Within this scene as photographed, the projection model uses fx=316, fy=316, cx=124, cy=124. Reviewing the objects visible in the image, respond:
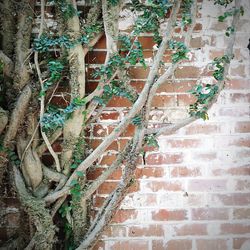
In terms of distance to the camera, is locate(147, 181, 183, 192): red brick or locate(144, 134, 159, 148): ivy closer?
locate(144, 134, 159, 148): ivy

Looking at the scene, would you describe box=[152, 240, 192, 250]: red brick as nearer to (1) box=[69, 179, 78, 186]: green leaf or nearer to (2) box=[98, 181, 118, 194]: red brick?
(2) box=[98, 181, 118, 194]: red brick

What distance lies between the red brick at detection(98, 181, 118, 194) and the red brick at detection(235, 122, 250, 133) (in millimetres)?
686

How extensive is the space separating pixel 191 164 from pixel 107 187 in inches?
17.7

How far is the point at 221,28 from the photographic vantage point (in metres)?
1.61

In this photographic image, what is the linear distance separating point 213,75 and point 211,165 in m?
0.46

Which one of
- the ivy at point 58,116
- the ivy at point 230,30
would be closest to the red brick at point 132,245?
the ivy at point 58,116

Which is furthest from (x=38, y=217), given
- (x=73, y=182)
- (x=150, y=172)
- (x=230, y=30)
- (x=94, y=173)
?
(x=230, y=30)

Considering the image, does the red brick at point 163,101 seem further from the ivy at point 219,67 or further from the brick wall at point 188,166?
the ivy at point 219,67

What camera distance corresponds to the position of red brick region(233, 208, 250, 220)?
1.65 metres

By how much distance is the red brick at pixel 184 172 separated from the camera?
163 cm

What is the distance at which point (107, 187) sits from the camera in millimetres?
1620

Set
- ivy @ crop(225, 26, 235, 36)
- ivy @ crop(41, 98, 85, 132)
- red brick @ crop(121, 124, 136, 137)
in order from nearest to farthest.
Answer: ivy @ crop(41, 98, 85, 132) < ivy @ crop(225, 26, 235, 36) < red brick @ crop(121, 124, 136, 137)

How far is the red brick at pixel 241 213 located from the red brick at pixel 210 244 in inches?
5.9

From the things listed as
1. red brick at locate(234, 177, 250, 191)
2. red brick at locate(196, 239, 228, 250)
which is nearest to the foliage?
red brick at locate(234, 177, 250, 191)
